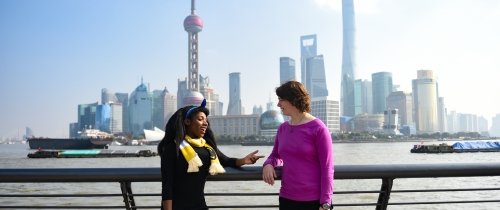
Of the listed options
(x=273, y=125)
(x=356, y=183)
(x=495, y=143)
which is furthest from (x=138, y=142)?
(x=356, y=183)

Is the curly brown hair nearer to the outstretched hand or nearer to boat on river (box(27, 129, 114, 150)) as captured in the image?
the outstretched hand

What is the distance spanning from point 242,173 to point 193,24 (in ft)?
578

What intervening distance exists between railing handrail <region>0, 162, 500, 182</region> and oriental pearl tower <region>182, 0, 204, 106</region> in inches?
5718

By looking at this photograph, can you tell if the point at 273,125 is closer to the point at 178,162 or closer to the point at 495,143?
the point at 495,143

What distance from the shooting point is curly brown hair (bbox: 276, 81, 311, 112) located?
267 centimetres

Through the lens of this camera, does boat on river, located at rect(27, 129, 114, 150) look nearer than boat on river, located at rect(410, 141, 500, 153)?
No

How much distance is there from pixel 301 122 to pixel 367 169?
0.44 m

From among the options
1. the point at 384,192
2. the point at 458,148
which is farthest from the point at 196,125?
the point at 458,148

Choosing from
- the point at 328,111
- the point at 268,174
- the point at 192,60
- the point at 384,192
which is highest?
the point at 192,60

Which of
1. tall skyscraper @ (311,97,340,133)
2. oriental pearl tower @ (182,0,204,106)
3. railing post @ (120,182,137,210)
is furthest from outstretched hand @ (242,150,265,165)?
tall skyscraper @ (311,97,340,133)

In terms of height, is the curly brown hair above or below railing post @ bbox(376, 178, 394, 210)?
above

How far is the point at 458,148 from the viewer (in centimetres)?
6041

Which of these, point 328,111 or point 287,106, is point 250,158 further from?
point 328,111

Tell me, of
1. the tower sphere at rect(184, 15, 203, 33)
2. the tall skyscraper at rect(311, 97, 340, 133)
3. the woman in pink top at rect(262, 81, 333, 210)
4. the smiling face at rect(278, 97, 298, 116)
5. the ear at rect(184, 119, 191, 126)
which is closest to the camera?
the woman in pink top at rect(262, 81, 333, 210)
